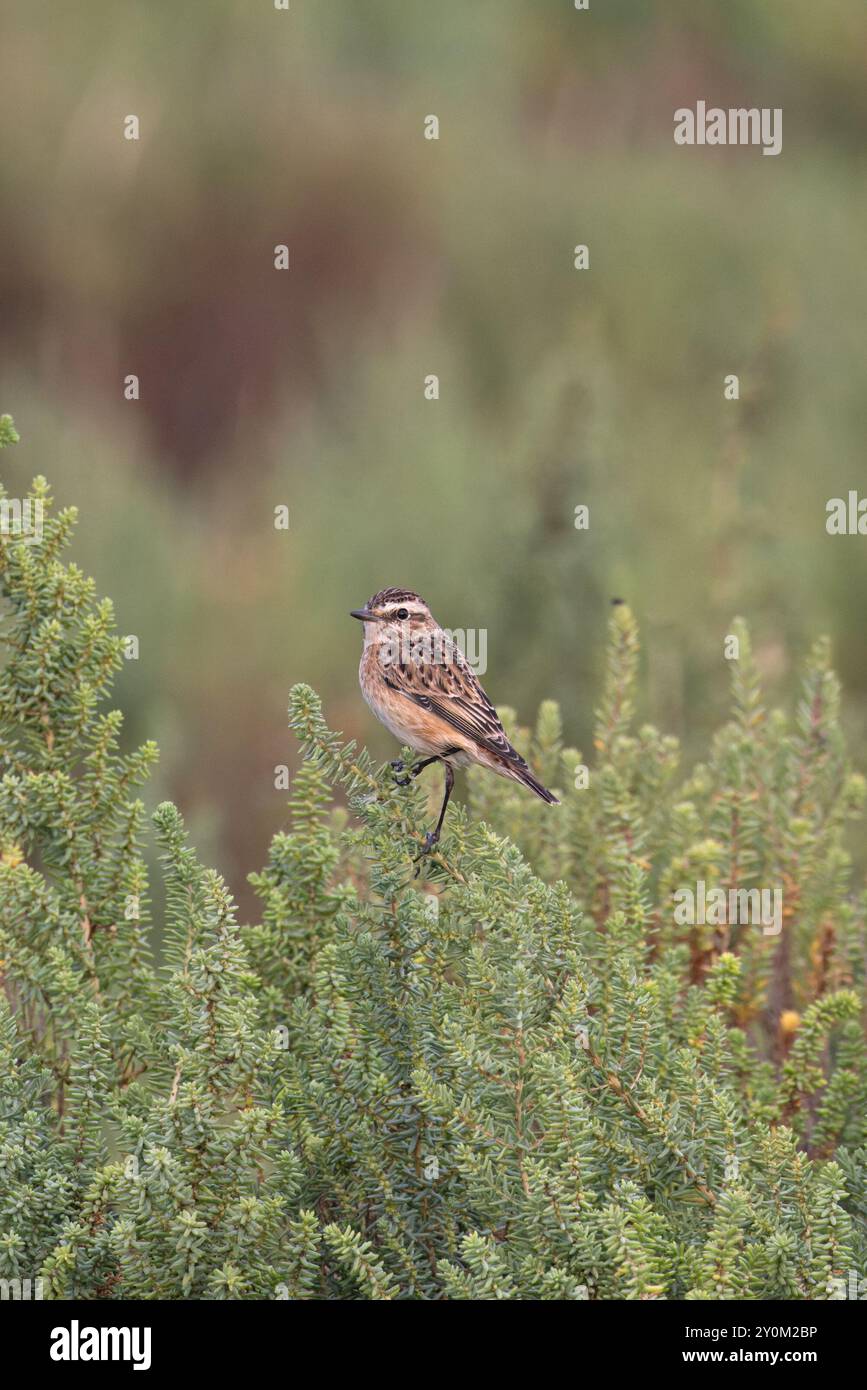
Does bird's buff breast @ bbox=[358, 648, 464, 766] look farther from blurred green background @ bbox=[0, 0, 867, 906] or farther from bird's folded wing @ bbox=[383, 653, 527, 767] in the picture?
blurred green background @ bbox=[0, 0, 867, 906]

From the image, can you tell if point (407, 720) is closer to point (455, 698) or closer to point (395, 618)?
point (455, 698)

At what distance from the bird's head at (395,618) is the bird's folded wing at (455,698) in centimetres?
11

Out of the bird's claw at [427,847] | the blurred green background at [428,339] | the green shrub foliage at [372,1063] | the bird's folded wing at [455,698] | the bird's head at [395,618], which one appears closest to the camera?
the green shrub foliage at [372,1063]

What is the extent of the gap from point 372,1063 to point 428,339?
10.0 m

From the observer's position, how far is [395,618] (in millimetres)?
4633

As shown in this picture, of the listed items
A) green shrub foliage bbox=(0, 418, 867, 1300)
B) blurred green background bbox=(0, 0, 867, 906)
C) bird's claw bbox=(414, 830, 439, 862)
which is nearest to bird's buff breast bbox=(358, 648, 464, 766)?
green shrub foliage bbox=(0, 418, 867, 1300)

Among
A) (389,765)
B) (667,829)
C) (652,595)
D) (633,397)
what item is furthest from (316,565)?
(389,765)

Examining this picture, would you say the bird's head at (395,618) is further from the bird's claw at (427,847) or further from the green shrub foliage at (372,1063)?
the bird's claw at (427,847)

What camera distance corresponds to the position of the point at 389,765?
138 inches

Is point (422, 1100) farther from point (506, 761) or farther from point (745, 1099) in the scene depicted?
point (506, 761)

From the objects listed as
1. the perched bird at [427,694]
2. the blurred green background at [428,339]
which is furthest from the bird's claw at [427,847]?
the blurred green background at [428,339]

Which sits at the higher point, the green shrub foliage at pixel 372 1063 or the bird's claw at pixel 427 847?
the bird's claw at pixel 427 847

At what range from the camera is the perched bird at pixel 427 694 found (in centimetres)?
432

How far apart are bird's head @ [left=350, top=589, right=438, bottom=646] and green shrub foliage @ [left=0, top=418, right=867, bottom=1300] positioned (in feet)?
2.36
